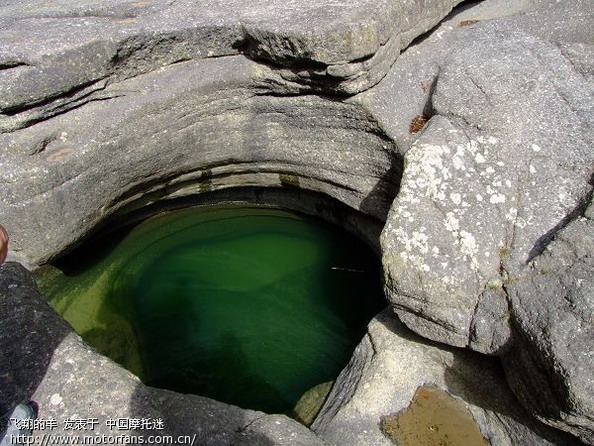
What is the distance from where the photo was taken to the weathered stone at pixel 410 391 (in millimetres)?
2537

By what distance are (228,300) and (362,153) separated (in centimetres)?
138

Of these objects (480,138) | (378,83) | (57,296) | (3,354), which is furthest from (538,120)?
(57,296)

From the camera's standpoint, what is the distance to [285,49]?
2.93m

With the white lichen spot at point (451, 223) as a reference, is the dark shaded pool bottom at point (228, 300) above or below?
below

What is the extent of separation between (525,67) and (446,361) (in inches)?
62.6

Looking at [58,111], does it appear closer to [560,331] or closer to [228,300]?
[228,300]

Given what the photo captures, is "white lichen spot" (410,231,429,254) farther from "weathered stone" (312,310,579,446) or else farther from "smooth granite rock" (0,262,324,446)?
"smooth granite rock" (0,262,324,446)

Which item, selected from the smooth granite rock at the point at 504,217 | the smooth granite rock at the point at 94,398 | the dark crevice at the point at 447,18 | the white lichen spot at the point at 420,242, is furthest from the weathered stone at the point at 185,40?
the smooth granite rock at the point at 94,398

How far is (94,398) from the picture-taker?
6.99 ft

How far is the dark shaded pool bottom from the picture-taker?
11.4 ft

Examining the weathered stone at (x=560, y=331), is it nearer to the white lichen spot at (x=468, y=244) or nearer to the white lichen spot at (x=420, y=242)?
the white lichen spot at (x=468, y=244)

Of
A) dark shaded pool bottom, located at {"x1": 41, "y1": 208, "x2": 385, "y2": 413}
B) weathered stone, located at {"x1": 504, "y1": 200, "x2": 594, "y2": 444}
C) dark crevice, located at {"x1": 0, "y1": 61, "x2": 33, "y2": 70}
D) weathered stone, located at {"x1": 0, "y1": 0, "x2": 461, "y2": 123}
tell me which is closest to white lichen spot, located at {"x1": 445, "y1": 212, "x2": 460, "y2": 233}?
weathered stone, located at {"x1": 504, "y1": 200, "x2": 594, "y2": 444}

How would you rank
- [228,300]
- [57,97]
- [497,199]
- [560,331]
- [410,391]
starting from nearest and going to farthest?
1. [560,331]
2. [497,199]
3. [410,391]
4. [57,97]
5. [228,300]

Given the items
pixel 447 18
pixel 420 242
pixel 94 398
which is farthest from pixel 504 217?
pixel 94 398
